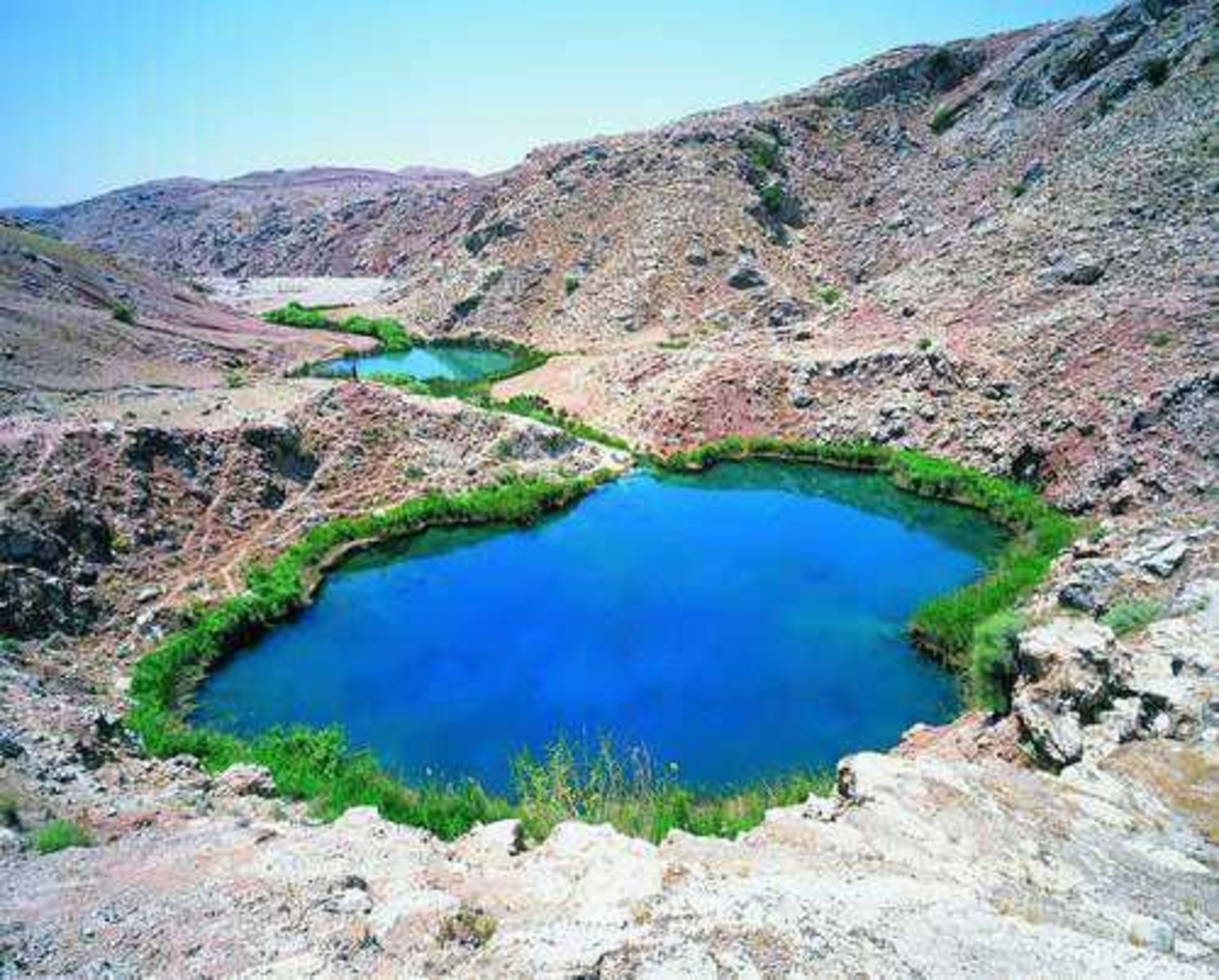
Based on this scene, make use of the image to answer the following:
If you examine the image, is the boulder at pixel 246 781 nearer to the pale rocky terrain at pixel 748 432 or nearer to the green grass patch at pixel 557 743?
the pale rocky terrain at pixel 748 432

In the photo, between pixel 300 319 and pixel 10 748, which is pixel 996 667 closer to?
pixel 10 748

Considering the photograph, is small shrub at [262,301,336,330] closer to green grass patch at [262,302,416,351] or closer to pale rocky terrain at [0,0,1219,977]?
green grass patch at [262,302,416,351]

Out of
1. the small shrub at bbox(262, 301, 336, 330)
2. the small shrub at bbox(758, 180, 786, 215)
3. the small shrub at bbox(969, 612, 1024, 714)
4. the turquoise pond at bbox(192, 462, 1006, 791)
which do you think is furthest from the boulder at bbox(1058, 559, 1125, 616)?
the small shrub at bbox(262, 301, 336, 330)

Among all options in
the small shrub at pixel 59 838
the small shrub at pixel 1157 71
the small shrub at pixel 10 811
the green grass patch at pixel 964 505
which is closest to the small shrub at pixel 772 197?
the small shrub at pixel 1157 71

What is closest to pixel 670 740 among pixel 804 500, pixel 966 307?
pixel 804 500

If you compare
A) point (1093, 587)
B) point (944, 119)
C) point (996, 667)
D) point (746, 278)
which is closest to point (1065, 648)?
point (996, 667)

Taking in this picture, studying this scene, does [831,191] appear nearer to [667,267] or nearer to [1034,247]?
[667,267]
